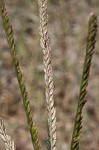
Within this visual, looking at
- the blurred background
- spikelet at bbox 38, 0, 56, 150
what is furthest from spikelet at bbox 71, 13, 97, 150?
the blurred background

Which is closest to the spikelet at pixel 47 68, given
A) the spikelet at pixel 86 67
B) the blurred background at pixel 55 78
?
the spikelet at pixel 86 67

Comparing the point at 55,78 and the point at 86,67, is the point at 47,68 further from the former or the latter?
the point at 55,78

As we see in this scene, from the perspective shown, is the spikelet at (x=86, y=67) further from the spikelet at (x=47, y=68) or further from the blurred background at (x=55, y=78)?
the blurred background at (x=55, y=78)

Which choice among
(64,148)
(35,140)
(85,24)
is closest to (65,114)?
(64,148)

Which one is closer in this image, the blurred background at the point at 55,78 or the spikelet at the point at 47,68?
the spikelet at the point at 47,68

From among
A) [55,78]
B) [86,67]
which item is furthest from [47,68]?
[55,78]

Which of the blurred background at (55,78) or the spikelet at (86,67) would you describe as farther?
the blurred background at (55,78)

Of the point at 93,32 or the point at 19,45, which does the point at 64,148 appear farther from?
the point at 93,32

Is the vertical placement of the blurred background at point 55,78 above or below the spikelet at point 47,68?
above
